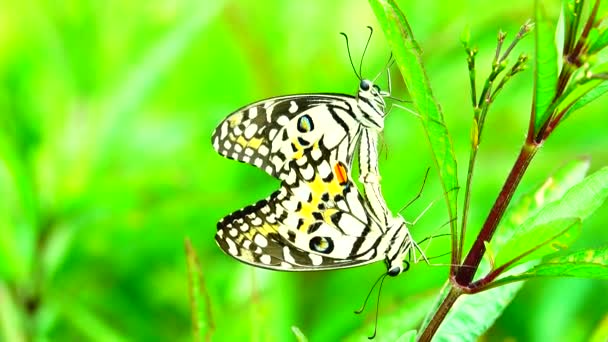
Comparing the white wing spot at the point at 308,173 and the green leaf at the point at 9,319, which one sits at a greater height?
the white wing spot at the point at 308,173

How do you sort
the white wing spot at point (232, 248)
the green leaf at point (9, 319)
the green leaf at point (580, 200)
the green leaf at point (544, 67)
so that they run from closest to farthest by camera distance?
the green leaf at point (544, 67) → the green leaf at point (580, 200) → the white wing spot at point (232, 248) → the green leaf at point (9, 319)

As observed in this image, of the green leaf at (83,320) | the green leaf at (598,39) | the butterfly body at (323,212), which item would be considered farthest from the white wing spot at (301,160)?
the green leaf at (83,320)

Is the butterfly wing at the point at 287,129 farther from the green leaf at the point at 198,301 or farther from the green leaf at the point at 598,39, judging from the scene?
the green leaf at the point at 598,39

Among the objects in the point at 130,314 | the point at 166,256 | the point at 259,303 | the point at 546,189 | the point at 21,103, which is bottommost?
the point at 130,314

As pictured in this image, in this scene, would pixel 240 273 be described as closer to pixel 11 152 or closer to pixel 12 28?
pixel 11 152

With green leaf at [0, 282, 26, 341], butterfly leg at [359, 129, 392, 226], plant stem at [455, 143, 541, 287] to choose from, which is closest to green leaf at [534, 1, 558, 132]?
plant stem at [455, 143, 541, 287]

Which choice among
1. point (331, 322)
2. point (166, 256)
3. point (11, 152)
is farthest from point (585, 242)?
point (11, 152)
